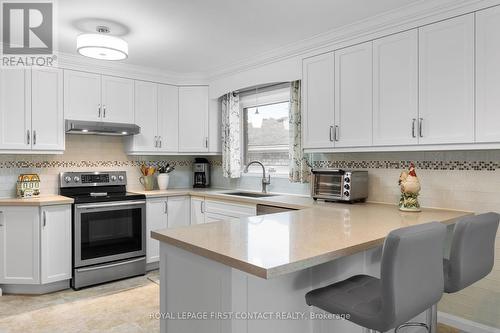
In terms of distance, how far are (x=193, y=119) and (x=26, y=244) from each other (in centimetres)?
223

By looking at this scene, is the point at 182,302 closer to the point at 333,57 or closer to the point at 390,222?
the point at 390,222

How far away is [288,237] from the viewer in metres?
1.65

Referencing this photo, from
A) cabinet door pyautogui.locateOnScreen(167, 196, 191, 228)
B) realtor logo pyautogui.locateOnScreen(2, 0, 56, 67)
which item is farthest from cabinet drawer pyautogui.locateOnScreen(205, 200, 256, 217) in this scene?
realtor logo pyautogui.locateOnScreen(2, 0, 56, 67)

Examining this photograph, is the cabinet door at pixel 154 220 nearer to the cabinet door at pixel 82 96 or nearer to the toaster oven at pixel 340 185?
the cabinet door at pixel 82 96

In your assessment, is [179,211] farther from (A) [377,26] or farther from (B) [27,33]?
(A) [377,26]

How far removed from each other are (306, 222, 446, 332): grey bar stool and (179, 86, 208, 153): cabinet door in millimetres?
3200

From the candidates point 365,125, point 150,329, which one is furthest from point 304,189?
point 150,329

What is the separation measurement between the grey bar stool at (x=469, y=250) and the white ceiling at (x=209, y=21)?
5.17 ft

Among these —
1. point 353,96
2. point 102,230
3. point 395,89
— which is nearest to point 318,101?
point 353,96

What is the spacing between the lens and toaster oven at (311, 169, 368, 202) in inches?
115

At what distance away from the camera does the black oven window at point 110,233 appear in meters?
3.50

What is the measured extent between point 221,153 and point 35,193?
6.82ft

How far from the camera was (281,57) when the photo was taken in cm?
352

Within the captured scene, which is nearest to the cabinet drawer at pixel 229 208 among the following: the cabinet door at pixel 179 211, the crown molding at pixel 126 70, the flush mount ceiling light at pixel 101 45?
the cabinet door at pixel 179 211
